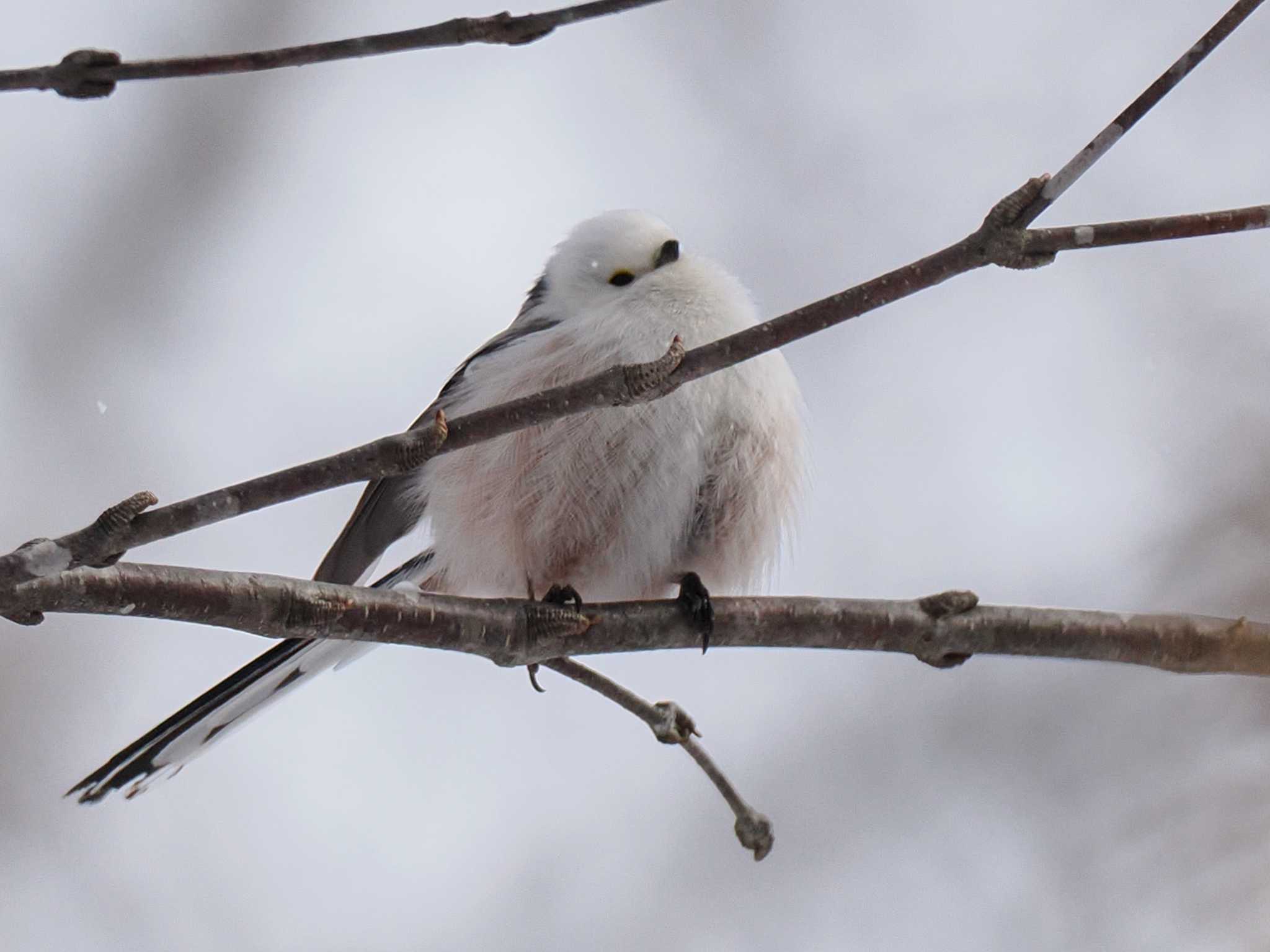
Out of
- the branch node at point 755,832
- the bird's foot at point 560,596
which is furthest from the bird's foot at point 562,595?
the branch node at point 755,832

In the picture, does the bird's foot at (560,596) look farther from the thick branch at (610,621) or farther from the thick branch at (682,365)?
the thick branch at (682,365)

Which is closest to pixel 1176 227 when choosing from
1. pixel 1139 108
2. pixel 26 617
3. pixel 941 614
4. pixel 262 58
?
pixel 1139 108

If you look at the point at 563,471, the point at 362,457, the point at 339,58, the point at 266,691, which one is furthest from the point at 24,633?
the point at 339,58

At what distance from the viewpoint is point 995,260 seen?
1.30 metres

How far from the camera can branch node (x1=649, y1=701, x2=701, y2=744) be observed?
200 centimetres

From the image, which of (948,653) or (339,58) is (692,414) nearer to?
(948,653)

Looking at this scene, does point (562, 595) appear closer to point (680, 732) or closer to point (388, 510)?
point (680, 732)

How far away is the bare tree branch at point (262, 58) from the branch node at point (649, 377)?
373 mm

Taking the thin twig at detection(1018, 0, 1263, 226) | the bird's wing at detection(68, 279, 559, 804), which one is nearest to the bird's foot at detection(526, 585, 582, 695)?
the bird's wing at detection(68, 279, 559, 804)

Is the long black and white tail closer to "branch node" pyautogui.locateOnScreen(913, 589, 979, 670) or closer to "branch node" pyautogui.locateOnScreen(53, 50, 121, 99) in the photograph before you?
"branch node" pyautogui.locateOnScreen(913, 589, 979, 670)

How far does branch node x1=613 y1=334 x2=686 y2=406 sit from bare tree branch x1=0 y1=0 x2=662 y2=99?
14.7 inches

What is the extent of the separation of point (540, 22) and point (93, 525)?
0.62 m

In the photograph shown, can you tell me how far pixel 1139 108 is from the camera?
1.21 meters

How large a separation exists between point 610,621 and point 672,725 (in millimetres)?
267
